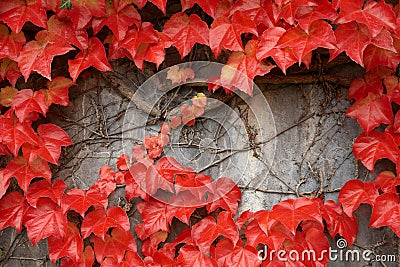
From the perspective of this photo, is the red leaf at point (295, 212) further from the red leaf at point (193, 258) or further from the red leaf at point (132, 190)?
the red leaf at point (132, 190)

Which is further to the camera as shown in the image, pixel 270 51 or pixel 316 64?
pixel 316 64

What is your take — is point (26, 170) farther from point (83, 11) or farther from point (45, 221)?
point (83, 11)

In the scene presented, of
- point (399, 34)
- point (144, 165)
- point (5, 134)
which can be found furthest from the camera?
point (144, 165)

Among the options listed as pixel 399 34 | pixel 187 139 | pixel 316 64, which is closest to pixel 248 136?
pixel 187 139

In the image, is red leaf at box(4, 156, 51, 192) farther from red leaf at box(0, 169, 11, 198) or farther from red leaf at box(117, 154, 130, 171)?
red leaf at box(117, 154, 130, 171)

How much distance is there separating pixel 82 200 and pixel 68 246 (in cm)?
24

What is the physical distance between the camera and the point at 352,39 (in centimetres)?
182

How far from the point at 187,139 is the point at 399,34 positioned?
41.1 inches

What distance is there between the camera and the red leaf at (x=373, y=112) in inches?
77.3

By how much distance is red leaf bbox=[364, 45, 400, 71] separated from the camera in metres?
1.92

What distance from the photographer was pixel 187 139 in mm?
2191

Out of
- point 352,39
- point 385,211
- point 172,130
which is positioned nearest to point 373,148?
point 385,211

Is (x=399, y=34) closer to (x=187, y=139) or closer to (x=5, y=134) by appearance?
(x=187, y=139)

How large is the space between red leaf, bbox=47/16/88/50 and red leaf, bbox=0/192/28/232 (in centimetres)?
78
